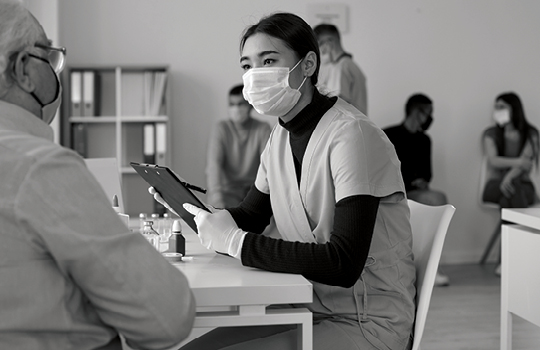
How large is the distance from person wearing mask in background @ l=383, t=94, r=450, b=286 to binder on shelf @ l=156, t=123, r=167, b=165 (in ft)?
5.36

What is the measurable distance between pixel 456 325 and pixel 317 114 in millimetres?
2263

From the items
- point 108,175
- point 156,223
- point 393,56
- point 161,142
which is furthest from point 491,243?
point 156,223

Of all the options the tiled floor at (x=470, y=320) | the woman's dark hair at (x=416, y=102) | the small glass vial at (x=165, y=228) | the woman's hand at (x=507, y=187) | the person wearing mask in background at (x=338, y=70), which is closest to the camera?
the small glass vial at (x=165, y=228)

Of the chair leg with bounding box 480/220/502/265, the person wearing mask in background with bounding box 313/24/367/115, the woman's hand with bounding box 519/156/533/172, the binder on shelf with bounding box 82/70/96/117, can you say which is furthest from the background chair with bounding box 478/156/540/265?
the binder on shelf with bounding box 82/70/96/117

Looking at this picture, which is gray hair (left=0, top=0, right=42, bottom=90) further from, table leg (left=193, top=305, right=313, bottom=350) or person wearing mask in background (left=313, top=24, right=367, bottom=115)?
person wearing mask in background (left=313, top=24, right=367, bottom=115)

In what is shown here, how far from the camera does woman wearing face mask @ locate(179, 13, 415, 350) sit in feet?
4.97

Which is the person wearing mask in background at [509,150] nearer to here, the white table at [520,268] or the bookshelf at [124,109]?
the bookshelf at [124,109]

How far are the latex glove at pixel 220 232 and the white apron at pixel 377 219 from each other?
0.69 feet

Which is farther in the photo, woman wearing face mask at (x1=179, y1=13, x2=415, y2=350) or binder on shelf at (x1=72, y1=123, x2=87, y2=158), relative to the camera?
binder on shelf at (x1=72, y1=123, x2=87, y2=158)

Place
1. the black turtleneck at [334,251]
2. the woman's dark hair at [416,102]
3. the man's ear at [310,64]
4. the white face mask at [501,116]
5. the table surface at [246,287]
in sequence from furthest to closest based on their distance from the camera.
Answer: the white face mask at [501,116], the woman's dark hair at [416,102], the man's ear at [310,64], the black turtleneck at [334,251], the table surface at [246,287]

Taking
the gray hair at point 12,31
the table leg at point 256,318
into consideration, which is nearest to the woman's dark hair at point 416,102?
the table leg at point 256,318

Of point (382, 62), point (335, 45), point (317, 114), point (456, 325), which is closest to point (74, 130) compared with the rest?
point (335, 45)

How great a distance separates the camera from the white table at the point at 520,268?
2.37 metres

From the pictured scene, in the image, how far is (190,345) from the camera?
1669 mm
